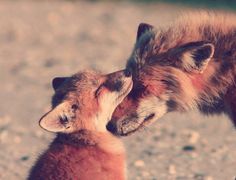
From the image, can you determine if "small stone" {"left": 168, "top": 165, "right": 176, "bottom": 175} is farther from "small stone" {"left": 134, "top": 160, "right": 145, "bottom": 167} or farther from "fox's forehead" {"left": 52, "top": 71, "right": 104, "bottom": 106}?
"fox's forehead" {"left": 52, "top": 71, "right": 104, "bottom": 106}

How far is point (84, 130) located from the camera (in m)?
8.36

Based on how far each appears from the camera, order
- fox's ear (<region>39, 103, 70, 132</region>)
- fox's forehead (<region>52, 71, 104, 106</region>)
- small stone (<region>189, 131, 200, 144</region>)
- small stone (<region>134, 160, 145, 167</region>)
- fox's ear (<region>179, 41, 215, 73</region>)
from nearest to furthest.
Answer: fox's ear (<region>39, 103, 70, 132</region>), fox's ear (<region>179, 41, 215, 73</region>), fox's forehead (<region>52, 71, 104, 106</region>), small stone (<region>134, 160, 145, 167</region>), small stone (<region>189, 131, 200, 144</region>)

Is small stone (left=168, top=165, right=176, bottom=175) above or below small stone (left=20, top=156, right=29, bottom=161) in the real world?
above

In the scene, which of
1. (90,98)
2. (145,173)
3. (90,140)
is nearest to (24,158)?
(145,173)

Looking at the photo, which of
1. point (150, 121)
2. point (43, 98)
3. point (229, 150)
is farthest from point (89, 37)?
point (150, 121)

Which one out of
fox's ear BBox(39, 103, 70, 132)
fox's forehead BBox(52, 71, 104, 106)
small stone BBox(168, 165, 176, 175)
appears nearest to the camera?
fox's ear BBox(39, 103, 70, 132)

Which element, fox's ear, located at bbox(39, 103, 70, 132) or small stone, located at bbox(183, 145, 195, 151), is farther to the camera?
small stone, located at bbox(183, 145, 195, 151)

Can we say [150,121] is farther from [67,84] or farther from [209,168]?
[209,168]

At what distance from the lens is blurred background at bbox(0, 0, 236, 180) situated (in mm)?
10617

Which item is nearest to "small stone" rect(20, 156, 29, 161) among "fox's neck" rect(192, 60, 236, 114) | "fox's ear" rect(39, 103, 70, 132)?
"fox's ear" rect(39, 103, 70, 132)

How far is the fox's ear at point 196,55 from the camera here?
8.34m

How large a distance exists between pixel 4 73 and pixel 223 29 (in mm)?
8222

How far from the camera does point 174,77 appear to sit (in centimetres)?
870

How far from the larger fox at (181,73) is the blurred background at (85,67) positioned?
4.20 feet
